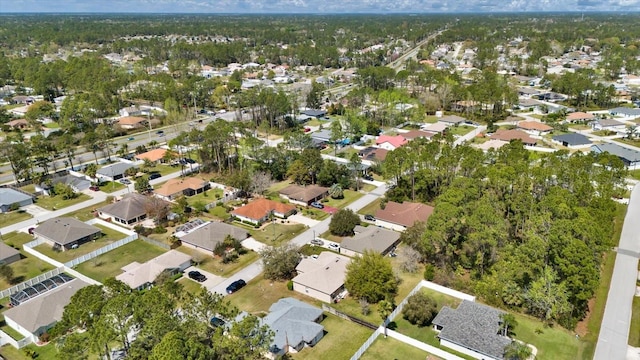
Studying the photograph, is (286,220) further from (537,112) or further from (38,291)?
(537,112)

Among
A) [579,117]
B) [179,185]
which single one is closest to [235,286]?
[179,185]

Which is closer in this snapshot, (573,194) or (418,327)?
(418,327)

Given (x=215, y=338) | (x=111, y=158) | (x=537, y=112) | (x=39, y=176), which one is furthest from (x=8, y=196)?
(x=537, y=112)

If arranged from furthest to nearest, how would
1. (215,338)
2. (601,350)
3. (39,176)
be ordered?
(39,176)
(601,350)
(215,338)

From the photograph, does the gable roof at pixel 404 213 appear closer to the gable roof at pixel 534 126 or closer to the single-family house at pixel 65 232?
the single-family house at pixel 65 232

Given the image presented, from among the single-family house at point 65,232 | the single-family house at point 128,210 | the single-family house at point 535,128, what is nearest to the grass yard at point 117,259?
the single-family house at point 65,232

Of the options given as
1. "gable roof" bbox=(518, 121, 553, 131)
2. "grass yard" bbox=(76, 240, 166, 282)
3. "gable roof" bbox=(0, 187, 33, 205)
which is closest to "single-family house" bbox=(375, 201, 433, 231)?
"grass yard" bbox=(76, 240, 166, 282)

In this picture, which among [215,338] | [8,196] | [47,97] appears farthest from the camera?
[47,97]

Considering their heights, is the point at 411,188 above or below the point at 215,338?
below
